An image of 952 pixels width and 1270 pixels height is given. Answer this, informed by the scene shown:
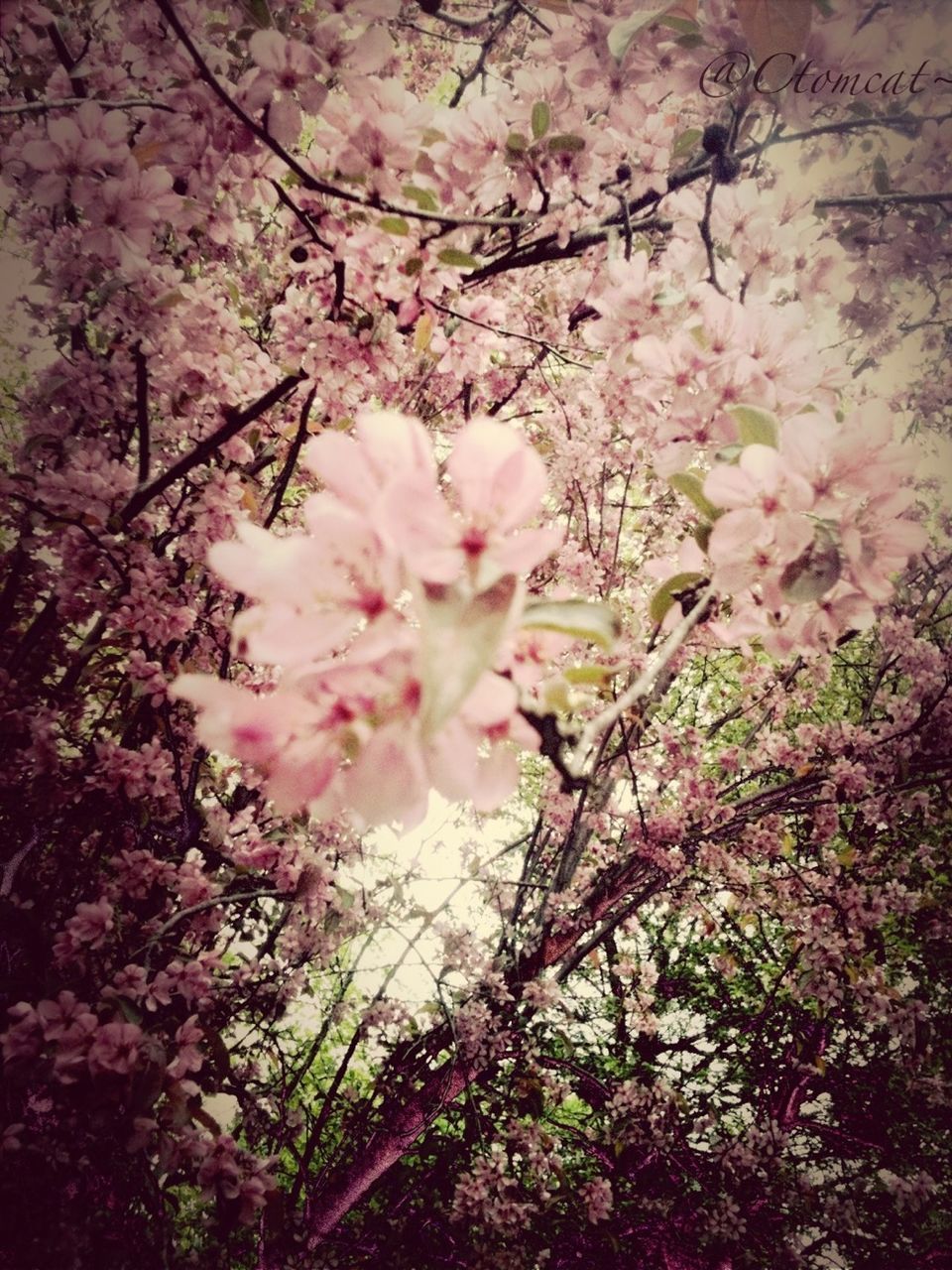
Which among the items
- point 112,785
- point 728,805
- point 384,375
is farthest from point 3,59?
point 728,805

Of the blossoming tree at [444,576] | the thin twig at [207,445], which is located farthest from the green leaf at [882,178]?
the thin twig at [207,445]

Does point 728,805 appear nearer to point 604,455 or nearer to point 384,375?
point 604,455

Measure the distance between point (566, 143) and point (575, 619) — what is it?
1.46 meters

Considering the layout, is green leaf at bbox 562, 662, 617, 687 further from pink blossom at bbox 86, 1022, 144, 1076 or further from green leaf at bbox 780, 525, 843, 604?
pink blossom at bbox 86, 1022, 144, 1076

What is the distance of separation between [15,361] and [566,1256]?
11769mm

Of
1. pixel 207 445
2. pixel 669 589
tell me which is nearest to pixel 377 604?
pixel 669 589

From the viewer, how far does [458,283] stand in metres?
1.69

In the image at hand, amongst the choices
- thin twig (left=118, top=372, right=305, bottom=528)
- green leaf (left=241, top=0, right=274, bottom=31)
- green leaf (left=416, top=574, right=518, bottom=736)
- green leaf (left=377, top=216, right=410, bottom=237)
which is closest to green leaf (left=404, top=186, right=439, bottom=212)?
green leaf (left=377, top=216, right=410, bottom=237)

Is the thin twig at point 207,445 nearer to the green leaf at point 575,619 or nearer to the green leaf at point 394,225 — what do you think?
the green leaf at point 394,225

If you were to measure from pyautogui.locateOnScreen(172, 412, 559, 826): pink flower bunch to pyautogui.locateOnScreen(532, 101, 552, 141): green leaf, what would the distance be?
51.2 inches

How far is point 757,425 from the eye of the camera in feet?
2.73

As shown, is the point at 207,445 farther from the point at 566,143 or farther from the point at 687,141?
the point at 687,141

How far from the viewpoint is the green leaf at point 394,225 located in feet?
4.02

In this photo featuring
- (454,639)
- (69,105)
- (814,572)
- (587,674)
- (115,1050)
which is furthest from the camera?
(115,1050)
